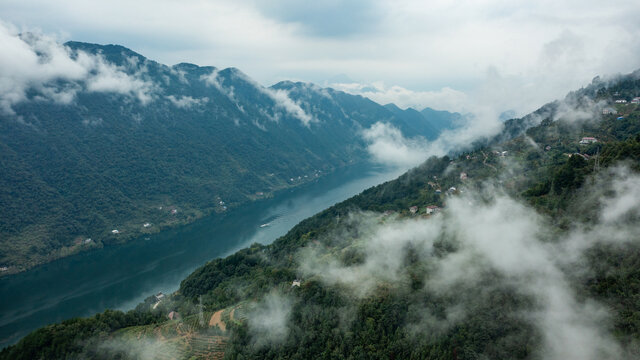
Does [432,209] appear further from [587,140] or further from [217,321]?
[217,321]

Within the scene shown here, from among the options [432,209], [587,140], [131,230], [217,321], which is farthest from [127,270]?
[587,140]

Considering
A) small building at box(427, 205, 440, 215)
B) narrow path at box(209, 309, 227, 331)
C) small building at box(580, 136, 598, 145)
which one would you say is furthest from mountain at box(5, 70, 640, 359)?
small building at box(580, 136, 598, 145)

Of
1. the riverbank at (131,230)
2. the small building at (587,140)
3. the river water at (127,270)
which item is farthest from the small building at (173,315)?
the small building at (587,140)

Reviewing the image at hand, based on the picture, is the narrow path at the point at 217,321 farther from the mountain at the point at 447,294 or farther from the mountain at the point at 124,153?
the mountain at the point at 124,153

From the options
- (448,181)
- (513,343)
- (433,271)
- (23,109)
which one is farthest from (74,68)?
(513,343)

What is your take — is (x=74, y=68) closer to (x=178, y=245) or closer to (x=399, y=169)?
(x=178, y=245)

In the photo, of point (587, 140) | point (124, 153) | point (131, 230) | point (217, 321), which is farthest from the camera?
point (124, 153)

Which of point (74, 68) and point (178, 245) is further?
point (74, 68)
